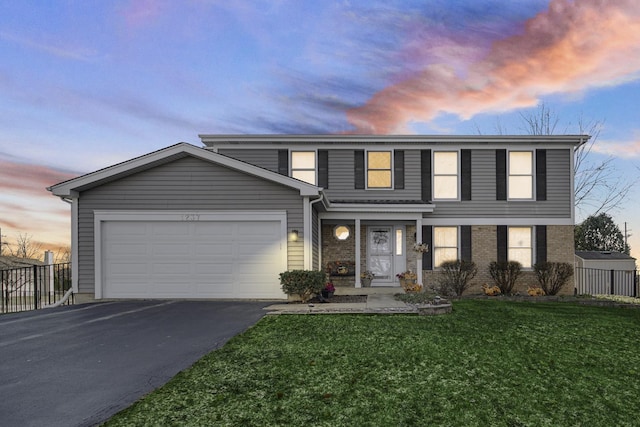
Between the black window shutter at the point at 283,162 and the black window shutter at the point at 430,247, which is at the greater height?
the black window shutter at the point at 283,162

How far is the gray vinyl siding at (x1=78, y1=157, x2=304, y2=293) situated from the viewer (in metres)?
11.2

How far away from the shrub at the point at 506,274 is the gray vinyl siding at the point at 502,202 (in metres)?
1.78

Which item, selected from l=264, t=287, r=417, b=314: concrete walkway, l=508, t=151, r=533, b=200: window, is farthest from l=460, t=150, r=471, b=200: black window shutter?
l=264, t=287, r=417, b=314: concrete walkway

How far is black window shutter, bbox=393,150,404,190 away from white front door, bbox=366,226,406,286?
1557mm

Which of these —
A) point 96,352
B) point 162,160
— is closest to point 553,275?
point 162,160

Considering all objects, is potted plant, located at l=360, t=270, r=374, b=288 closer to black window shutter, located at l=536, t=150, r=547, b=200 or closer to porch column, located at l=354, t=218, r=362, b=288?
porch column, located at l=354, t=218, r=362, b=288

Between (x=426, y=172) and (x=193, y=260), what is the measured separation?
28.3 ft

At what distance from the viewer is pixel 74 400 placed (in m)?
3.93

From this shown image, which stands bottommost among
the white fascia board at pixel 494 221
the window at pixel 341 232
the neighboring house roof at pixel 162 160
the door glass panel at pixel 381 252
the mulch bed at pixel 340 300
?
the mulch bed at pixel 340 300

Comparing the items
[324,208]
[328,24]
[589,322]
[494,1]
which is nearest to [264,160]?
[324,208]

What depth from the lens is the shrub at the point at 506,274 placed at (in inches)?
553

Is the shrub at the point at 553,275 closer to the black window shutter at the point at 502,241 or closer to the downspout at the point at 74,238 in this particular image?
the black window shutter at the point at 502,241

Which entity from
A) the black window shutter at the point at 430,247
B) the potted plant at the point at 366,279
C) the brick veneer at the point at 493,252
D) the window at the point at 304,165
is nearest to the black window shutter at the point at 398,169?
the black window shutter at the point at 430,247

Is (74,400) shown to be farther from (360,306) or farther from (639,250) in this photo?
(639,250)
